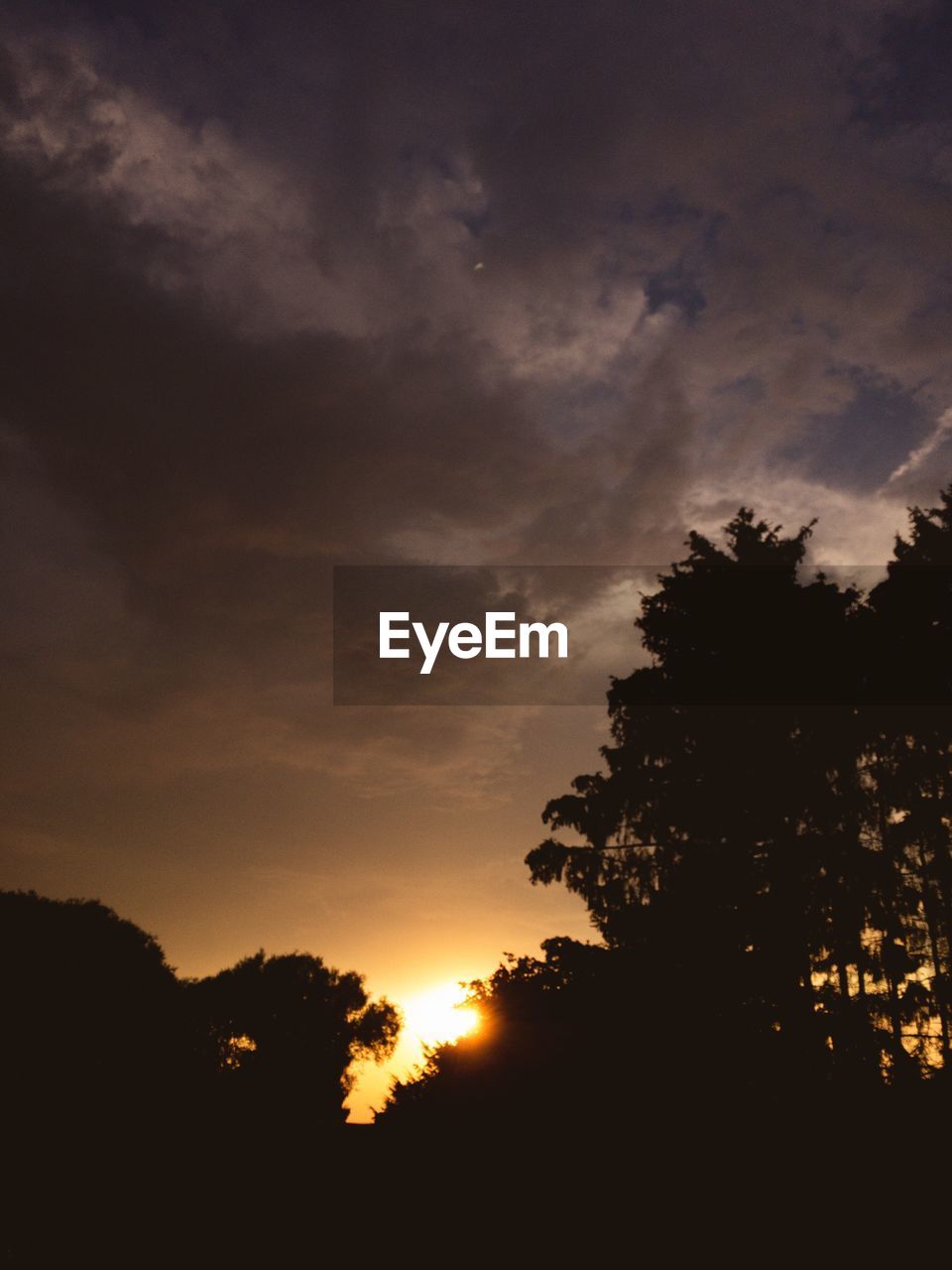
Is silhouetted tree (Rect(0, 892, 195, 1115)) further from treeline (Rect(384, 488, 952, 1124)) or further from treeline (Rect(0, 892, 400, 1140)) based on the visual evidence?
treeline (Rect(384, 488, 952, 1124))

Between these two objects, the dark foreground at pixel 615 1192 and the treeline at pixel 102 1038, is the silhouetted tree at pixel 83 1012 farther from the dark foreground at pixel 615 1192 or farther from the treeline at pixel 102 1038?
the dark foreground at pixel 615 1192

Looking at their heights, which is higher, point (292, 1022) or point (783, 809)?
point (783, 809)

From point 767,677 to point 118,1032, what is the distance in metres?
32.2

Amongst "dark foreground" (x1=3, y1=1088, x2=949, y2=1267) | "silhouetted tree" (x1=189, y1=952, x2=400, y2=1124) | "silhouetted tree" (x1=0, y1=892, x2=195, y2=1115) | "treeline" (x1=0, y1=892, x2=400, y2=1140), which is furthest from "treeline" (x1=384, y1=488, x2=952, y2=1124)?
"silhouetted tree" (x1=189, y1=952, x2=400, y2=1124)

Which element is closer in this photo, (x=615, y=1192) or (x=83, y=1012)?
(x=615, y=1192)

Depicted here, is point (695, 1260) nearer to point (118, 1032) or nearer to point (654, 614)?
point (654, 614)

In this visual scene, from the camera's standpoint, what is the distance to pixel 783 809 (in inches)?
920

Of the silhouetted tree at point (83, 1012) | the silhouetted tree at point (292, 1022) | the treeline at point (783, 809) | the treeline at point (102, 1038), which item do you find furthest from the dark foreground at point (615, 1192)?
the silhouetted tree at point (292, 1022)

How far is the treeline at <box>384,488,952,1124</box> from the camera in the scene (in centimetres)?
2044

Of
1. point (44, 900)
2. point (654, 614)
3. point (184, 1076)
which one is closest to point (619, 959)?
point (654, 614)

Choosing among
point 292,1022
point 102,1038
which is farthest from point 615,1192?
point 292,1022

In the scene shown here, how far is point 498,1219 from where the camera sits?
34.7 feet

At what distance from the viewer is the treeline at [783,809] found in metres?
20.4

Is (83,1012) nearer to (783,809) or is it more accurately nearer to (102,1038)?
(102,1038)
